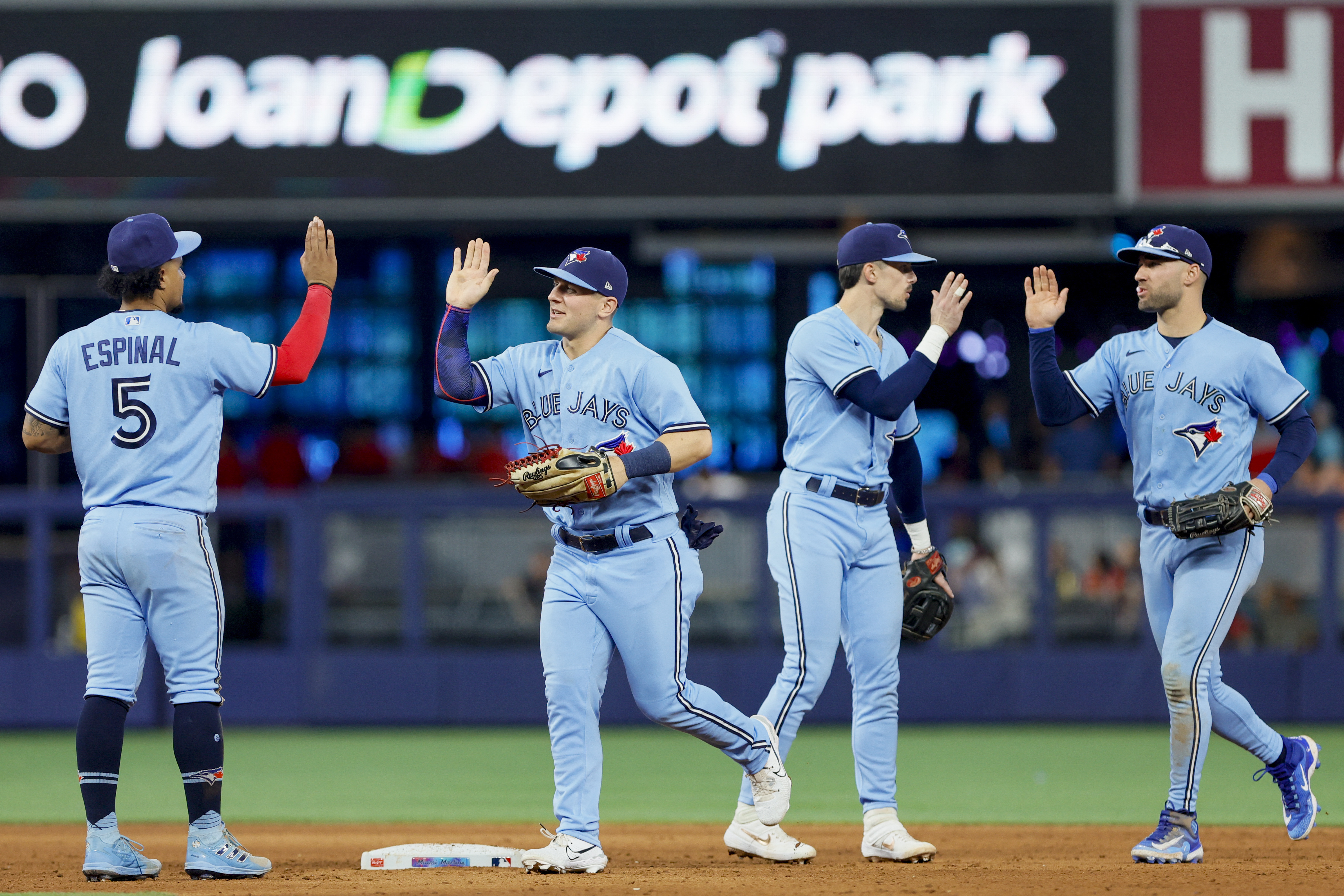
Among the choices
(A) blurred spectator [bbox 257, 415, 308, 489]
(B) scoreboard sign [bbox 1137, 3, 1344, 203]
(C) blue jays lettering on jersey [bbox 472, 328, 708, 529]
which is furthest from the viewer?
(A) blurred spectator [bbox 257, 415, 308, 489]

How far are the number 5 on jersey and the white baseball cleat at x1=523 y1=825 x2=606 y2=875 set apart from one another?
1691mm

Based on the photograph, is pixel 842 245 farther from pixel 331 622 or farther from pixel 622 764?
pixel 331 622

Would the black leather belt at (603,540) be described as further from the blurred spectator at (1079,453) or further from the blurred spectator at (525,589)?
the blurred spectator at (1079,453)

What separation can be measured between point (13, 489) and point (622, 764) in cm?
697

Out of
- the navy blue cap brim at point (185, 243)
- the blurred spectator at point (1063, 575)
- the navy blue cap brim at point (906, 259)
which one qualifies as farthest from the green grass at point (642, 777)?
the navy blue cap brim at point (185, 243)

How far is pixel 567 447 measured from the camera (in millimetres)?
5133

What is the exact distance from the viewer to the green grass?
7605 millimetres

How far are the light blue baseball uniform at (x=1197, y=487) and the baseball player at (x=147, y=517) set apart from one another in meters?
2.79

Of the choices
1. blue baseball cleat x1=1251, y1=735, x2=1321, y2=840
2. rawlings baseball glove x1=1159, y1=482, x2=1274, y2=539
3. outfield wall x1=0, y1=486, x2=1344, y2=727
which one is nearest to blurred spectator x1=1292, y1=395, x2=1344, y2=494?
outfield wall x1=0, y1=486, x2=1344, y2=727

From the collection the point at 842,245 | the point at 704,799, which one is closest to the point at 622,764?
the point at 704,799

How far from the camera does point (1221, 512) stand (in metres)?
5.24

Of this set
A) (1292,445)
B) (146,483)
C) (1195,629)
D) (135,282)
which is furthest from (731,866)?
(135,282)

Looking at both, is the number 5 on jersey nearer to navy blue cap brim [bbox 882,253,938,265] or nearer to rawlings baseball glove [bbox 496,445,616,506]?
rawlings baseball glove [bbox 496,445,616,506]

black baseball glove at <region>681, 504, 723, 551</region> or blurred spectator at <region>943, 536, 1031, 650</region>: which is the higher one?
black baseball glove at <region>681, 504, 723, 551</region>
